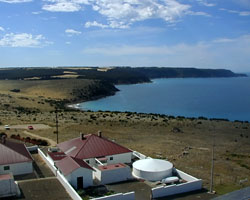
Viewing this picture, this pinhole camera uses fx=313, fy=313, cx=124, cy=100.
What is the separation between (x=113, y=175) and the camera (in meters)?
25.4

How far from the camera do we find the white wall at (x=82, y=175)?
23.9 m

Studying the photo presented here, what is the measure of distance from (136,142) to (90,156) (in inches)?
559

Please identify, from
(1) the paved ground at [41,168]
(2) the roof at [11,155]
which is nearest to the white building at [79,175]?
(1) the paved ground at [41,168]

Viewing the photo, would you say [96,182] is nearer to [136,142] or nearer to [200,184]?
[200,184]

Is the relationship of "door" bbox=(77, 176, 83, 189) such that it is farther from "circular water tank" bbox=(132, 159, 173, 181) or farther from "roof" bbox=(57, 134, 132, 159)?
"circular water tank" bbox=(132, 159, 173, 181)

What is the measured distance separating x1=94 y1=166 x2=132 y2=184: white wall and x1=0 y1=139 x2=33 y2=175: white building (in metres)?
6.31

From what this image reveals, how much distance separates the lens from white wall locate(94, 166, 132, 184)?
2498 cm

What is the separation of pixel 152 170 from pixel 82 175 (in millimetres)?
5903

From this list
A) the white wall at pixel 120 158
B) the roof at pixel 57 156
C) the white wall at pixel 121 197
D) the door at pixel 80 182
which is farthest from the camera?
the white wall at pixel 120 158

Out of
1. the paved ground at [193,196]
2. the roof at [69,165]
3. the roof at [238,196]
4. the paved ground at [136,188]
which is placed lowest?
the paved ground at [193,196]

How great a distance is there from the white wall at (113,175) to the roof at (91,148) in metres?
3.52

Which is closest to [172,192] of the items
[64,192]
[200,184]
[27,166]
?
[200,184]

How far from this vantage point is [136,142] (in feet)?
138

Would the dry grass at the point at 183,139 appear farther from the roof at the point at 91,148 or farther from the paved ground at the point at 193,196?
the roof at the point at 91,148
